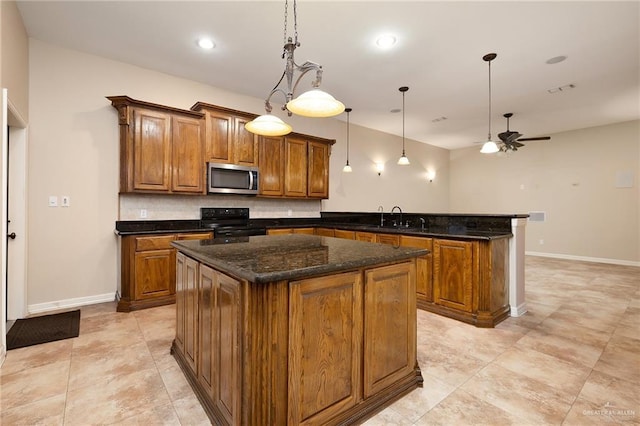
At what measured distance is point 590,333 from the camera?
277 centimetres

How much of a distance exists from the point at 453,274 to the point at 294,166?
2889 millimetres

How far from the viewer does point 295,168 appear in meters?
4.88

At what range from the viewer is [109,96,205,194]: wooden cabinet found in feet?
11.2

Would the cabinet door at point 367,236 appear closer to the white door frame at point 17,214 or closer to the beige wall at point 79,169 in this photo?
the beige wall at point 79,169

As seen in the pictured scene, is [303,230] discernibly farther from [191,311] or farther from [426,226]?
Answer: [191,311]

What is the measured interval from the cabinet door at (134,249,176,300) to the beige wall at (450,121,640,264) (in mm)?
7971

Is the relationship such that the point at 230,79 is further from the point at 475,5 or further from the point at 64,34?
the point at 475,5

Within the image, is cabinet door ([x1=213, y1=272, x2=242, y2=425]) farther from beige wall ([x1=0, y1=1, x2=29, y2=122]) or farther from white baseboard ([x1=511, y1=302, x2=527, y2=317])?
white baseboard ([x1=511, y1=302, x2=527, y2=317])

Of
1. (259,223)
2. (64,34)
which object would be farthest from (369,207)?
(64,34)

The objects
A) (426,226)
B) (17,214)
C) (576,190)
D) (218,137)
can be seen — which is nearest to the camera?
(17,214)

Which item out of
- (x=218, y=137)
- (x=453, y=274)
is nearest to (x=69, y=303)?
(x=218, y=137)

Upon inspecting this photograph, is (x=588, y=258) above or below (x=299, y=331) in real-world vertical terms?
below

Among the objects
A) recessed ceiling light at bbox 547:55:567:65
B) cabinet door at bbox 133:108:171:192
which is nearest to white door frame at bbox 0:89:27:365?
cabinet door at bbox 133:108:171:192

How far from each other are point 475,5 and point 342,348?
3083mm
